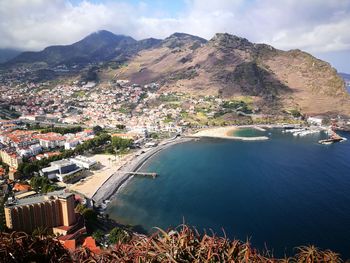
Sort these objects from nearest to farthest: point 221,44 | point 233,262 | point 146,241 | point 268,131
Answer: point 233,262 → point 146,241 → point 268,131 → point 221,44

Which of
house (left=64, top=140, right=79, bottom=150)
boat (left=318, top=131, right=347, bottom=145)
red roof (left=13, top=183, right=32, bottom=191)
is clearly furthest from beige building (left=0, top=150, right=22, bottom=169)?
boat (left=318, top=131, right=347, bottom=145)

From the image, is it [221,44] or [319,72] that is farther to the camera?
[221,44]

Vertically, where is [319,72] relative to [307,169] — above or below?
above

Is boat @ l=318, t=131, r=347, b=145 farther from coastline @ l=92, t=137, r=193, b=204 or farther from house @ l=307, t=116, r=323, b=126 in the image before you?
coastline @ l=92, t=137, r=193, b=204

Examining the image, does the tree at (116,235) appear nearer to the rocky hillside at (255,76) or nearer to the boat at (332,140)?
the boat at (332,140)

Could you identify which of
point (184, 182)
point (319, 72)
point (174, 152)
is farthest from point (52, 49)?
point (184, 182)

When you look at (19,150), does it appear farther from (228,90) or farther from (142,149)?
(228,90)

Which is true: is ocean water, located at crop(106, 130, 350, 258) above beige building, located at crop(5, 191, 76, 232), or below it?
below

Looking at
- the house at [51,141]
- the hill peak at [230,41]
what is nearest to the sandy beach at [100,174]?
the house at [51,141]
